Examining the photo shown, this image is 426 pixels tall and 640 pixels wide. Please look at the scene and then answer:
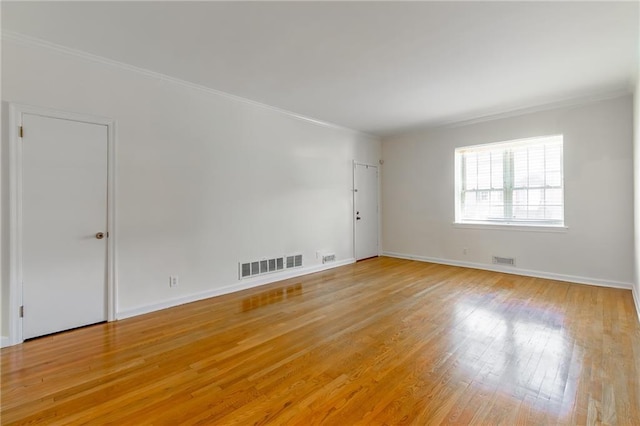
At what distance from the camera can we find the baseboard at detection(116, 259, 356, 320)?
11.0ft

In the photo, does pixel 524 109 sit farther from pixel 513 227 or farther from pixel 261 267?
pixel 261 267

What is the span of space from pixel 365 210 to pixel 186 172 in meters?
3.92

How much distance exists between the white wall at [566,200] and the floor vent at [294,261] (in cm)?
269

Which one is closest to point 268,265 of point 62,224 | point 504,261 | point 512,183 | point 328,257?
point 328,257

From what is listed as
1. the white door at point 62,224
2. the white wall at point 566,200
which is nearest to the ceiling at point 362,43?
the white wall at point 566,200

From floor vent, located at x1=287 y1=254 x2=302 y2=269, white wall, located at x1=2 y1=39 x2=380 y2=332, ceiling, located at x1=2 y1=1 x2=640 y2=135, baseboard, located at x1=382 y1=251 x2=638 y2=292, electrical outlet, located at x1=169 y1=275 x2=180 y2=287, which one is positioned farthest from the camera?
floor vent, located at x1=287 y1=254 x2=302 y2=269

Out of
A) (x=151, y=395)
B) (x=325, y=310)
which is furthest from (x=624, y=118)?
(x=151, y=395)

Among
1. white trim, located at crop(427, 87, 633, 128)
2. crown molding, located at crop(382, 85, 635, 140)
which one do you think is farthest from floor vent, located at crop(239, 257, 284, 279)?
white trim, located at crop(427, 87, 633, 128)

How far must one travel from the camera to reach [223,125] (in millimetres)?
4121

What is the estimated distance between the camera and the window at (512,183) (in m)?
4.79

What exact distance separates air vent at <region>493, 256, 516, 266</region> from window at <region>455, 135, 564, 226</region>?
64cm

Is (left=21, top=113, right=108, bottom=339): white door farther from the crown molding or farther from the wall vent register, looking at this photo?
the crown molding

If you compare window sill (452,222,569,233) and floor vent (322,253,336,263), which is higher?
window sill (452,222,569,233)

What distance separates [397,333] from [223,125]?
3.44 metres
